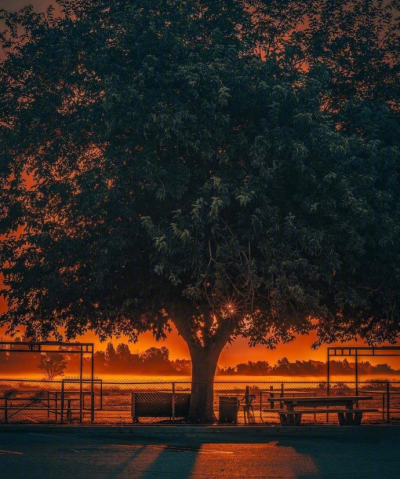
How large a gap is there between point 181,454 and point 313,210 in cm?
759

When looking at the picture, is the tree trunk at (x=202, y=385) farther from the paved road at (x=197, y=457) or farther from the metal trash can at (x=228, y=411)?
the paved road at (x=197, y=457)

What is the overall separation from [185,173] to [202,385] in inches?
344

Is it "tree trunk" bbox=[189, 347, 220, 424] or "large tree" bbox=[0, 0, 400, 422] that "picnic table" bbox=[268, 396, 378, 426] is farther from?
"tree trunk" bbox=[189, 347, 220, 424]

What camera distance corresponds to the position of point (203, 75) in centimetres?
2144

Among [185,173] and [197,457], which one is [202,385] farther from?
[197,457]

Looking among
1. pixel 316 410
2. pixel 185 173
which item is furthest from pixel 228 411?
pixel 185 173

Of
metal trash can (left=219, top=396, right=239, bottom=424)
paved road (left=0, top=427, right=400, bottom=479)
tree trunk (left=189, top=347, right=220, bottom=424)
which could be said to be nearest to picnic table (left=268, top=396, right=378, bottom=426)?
paved road (left=0, top=427, right=400, bottom=479)

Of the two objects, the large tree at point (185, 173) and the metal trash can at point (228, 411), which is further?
the metal trash can at point (228, 411)

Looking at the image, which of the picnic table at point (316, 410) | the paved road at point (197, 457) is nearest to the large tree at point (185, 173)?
the picnic table at point (316, 410)

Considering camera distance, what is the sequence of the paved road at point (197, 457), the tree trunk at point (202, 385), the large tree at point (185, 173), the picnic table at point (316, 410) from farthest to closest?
the tree trunk at point (202, 385), the picnic table at point (316, 410), the large tree at point (185, 173), the paved road at point (197, 457)

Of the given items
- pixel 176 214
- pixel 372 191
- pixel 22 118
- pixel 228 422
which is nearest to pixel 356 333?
pixel 228 422

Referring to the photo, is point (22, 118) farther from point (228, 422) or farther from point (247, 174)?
point (228, 422)

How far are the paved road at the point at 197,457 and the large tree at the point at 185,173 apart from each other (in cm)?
412

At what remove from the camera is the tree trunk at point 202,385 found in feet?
90.5
